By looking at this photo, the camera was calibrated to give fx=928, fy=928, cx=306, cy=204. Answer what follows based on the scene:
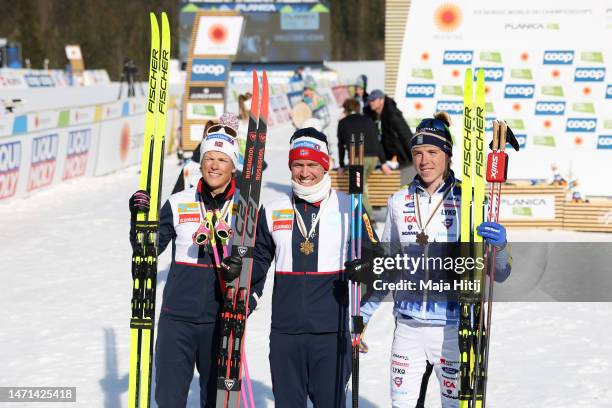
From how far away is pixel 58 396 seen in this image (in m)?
6.07

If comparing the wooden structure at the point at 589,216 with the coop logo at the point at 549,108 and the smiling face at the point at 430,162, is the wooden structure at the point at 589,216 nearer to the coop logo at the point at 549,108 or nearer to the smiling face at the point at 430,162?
the coop logo at the point at 549,108

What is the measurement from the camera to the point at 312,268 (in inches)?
164

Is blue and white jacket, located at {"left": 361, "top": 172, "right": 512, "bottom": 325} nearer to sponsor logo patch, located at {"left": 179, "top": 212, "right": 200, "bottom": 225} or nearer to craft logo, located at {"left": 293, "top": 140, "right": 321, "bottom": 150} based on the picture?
craft logo, located at {"left": 293, "top": 140, "right": 321, "bottom": 150}

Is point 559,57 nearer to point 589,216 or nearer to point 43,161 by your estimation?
point 589,216

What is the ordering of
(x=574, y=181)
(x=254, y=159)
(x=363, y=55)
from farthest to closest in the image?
(x=363, y=55) → (x=574, y=181) → (x=254, y=159)

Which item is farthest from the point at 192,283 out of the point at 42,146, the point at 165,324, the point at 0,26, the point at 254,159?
the point at 0,26

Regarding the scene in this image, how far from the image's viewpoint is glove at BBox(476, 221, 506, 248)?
3.95 m

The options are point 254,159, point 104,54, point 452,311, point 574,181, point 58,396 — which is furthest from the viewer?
point 104,54

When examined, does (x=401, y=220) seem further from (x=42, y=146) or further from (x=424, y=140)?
(x=42, y=146)

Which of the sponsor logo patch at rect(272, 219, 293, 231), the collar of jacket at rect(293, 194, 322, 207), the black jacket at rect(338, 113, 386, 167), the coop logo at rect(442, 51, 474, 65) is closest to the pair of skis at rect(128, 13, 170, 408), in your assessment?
the sponsor logo patch at rect(272, 219, 293, 231)

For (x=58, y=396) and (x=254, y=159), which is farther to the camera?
(x=58, y=396)

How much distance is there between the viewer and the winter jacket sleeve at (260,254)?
4.31 m

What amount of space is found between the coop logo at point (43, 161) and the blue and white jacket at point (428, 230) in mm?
11190

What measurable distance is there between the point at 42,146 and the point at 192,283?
11185mm
